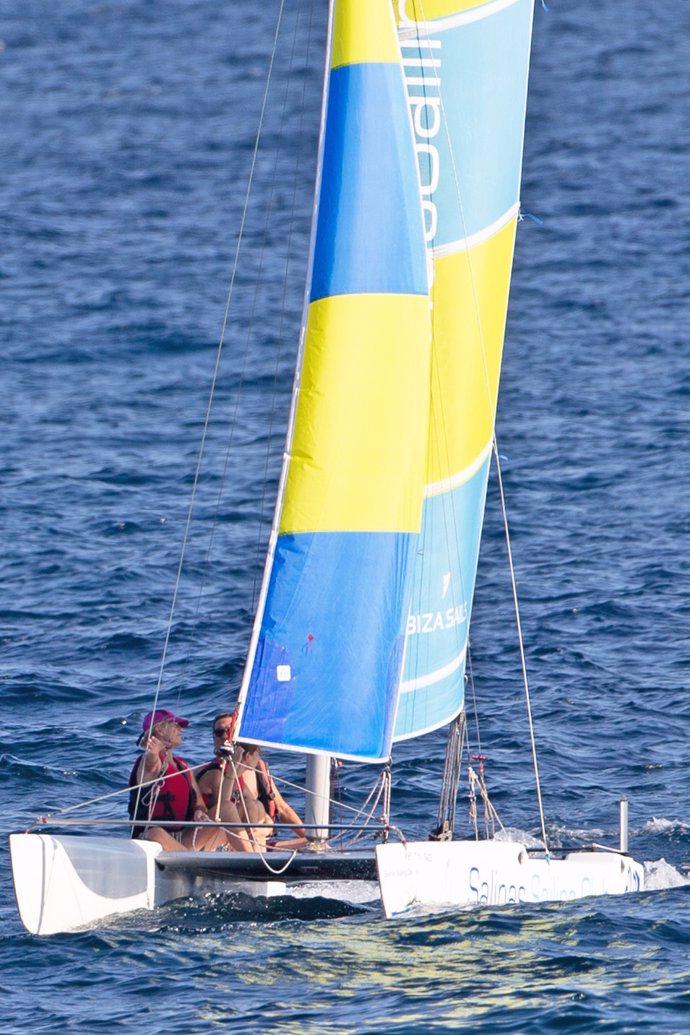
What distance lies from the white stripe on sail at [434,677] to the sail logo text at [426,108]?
3.04 meters

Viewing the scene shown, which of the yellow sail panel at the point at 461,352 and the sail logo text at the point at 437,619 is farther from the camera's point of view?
the yellow sail panel at the point at 461,352

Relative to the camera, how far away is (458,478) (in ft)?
43.3

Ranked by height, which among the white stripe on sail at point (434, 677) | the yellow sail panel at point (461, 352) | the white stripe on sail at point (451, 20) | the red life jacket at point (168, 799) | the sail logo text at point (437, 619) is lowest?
the red life jacket at point (168, 799)

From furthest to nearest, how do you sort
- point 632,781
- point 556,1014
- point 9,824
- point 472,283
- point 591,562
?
point 591,562 → point 632,781 → point 9,824 → point 472,283 → point 556,1014

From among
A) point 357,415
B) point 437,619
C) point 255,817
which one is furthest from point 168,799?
point 357,415

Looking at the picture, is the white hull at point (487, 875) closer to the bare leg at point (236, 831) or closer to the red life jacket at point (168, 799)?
the bare leg at point (236, 831)

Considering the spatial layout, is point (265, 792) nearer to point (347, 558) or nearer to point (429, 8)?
point (347, 558)

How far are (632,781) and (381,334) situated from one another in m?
5.41

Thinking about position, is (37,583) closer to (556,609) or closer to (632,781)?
(556,609)

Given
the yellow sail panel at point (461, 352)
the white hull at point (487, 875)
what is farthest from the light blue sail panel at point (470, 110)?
the white hull at point (487, 875)

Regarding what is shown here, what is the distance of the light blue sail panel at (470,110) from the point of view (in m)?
12.9

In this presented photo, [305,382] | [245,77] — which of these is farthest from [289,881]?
[245,77]

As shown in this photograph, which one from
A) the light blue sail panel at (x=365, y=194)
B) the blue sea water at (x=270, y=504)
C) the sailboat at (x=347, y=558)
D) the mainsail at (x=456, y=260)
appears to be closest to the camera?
the blue sea water at (x=270, y=504)

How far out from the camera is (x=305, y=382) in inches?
458
